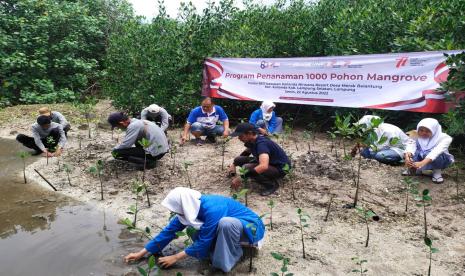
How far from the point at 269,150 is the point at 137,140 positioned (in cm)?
233

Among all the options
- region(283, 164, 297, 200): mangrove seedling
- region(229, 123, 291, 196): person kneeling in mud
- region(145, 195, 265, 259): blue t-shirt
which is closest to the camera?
region(145, 195, 265, 259): blue t-shirt

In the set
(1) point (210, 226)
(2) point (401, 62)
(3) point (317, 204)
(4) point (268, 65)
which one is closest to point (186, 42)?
(4) point (268, 65)

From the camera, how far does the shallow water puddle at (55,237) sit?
12.5ft

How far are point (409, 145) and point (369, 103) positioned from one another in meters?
1.42

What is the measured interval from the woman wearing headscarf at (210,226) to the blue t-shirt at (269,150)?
1433 mm

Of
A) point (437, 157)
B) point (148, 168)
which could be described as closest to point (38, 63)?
point (148, 168)

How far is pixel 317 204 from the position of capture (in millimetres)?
4988

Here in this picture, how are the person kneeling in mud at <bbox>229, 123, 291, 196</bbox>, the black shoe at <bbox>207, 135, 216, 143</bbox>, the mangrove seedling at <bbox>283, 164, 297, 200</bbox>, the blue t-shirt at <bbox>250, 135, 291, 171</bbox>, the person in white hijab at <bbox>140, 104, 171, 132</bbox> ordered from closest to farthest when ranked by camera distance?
the mangrove seedling at <bbox>283, 164, 297, 200</bbox> → the person kneeling in mud at <bbox>229, 123, 291, 196</bbox> → the blue t-shirt at <bbox>250, 135, 291, 171</bbox> → the person in white hijab at <bbox>140, 104, 171, 132</bbox> → the black shoe at <bbox>207, 135, 216, 143</bbox>

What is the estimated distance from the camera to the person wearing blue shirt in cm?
788

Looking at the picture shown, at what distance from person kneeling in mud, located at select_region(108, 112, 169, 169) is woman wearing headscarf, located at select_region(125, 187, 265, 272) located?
258cm

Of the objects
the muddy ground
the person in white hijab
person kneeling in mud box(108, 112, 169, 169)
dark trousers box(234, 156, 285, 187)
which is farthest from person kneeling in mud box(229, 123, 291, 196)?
the person in white hijab

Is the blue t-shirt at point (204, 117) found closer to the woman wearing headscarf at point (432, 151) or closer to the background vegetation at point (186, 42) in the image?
the background vegetation at point (186, 42)

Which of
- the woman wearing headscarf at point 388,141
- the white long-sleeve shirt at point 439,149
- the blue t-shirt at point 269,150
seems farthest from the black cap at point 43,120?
the white long-sleeve shirt at point 439,149

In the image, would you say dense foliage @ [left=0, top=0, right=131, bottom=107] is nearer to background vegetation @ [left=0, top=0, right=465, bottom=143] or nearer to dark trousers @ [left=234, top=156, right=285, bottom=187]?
background vegetation @ [left=0, top=0, right=465, bottom=143]
